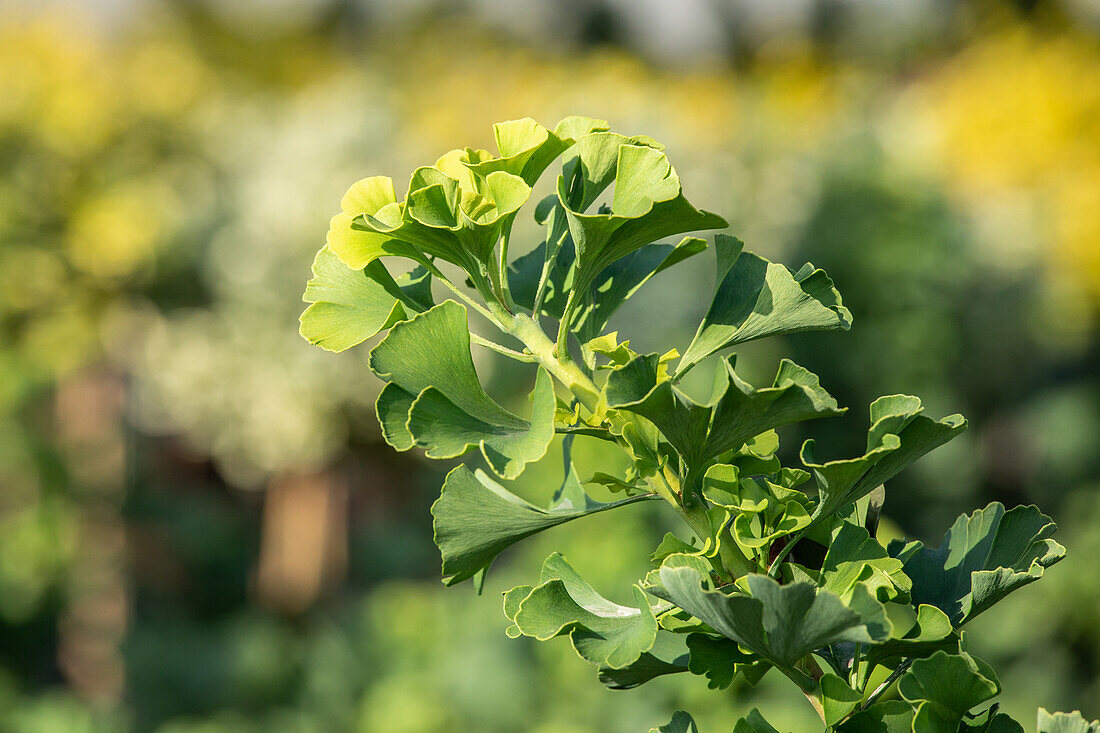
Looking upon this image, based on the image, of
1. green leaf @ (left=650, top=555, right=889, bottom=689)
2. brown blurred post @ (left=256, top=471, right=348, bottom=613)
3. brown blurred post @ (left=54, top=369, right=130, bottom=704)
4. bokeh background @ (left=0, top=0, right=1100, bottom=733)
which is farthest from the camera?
brown blurred post @ (left=256, top=471, right=348, bottom=613)

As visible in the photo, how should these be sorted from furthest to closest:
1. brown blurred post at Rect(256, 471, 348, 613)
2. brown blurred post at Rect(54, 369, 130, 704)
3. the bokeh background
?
brown blurred post at Rect(256, 471, 348, 613) → brown blurred post at Rect(54, 369, 130, 704) → the bokeh background

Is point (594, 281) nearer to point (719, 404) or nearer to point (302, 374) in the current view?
point (719, 404)

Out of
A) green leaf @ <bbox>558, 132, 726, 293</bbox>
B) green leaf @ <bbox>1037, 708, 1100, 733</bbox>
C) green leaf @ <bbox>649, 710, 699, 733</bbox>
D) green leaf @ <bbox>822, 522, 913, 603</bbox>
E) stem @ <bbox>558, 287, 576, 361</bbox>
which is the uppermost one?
green leaf @ <bbox>558, 132, 726, 293</bbox>

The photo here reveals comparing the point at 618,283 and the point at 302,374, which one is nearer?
the point at 618,283

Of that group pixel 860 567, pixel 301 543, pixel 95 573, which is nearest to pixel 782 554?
pixel 860 567

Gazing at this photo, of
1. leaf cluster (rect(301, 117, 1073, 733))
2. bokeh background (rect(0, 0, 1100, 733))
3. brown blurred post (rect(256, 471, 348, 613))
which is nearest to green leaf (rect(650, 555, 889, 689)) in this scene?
leaf cluster (rect(301, 117, 1073, 733))

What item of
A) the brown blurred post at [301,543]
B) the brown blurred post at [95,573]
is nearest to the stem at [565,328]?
the brown blurred post at [95,573]

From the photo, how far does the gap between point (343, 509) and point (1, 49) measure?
43.3 inches

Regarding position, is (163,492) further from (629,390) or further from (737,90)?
(737,90)

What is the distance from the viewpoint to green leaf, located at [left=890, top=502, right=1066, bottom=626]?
15cm

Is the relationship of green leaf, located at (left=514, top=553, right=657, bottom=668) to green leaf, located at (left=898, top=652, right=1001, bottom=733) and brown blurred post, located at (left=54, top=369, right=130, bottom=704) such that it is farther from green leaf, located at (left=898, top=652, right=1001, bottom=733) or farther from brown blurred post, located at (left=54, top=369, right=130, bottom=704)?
brown blurred post, located at (left=54, top=369, right=130, bottom=704)

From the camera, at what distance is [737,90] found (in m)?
3.49

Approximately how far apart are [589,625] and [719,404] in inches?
1.6

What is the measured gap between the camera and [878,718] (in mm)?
140
